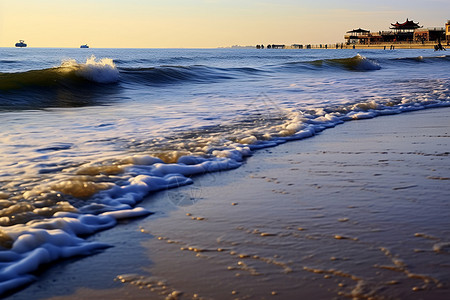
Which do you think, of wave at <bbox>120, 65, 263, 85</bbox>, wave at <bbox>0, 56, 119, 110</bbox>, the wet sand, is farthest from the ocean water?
wave at <bbox>120, 65, 263, 85</bbox>

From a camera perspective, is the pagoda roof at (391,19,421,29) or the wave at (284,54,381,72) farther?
the pagoda roof at (391,19,421,29)

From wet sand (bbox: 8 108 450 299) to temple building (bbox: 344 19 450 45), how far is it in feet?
335

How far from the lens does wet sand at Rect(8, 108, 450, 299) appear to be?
2.36 metres

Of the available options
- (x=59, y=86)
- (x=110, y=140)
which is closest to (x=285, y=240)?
(x=110, y=140)

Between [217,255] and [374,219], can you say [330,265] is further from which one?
[374,219]

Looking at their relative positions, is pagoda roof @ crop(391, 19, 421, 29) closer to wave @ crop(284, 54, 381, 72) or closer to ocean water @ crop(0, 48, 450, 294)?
wave @ crop(284, 54, 381, 72)

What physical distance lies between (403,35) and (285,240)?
4714 inches

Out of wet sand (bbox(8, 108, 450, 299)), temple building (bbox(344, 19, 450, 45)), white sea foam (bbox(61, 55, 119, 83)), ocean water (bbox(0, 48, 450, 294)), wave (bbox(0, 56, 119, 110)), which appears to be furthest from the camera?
temple building (bbox(344, 19, 450, 45))

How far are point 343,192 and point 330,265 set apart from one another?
54.9 inches

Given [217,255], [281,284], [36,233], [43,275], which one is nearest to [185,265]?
[217,255]

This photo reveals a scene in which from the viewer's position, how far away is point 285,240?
2.93m

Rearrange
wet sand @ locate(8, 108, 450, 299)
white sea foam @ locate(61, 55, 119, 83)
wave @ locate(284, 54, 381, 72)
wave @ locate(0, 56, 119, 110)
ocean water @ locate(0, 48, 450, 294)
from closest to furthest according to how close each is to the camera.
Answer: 1. wet sand @ locate(8, 108, 450, 299)
2. ocean water @ locate(0, 48, 450, 294)
3. wave @ locate(0, 56, 119, 110)
4. white sea foam @ locate(61, 55, 119, 83)
5. wave @ locate(284, 54, 381, 72)

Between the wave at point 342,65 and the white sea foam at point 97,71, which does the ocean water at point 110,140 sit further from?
the wave at point 342,65

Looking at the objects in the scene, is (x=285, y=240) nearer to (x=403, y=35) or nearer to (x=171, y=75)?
(x=171, y=75)
